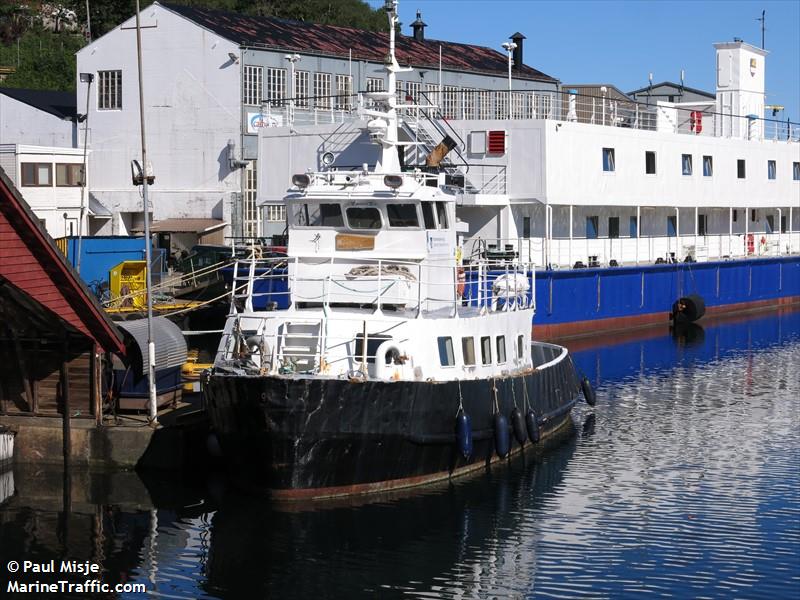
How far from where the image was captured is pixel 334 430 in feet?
71.4

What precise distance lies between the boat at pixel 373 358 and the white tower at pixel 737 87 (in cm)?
3988

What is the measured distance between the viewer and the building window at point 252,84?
54.8 meters

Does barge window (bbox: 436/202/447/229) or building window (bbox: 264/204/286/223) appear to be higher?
building window (bbox: 264/204/286/223)

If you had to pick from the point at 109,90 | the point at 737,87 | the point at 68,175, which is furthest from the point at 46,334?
the point at 737,87

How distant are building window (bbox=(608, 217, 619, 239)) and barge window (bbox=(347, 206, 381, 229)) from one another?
2921 centimetres

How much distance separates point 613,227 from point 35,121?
95.5 feet

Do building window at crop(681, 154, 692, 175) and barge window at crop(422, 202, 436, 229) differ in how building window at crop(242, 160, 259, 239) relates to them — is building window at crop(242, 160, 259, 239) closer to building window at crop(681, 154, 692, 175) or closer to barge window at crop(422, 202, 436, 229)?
building window at crop(681, 154, 692, 175)

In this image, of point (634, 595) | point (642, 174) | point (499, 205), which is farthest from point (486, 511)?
point (642, 174)

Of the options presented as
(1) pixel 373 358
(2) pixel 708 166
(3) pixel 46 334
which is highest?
(2) pixel 708 166

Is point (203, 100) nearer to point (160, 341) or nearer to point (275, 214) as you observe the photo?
point (275, 214)

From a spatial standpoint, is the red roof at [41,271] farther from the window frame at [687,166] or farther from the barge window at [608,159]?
the window frame at [687,166]

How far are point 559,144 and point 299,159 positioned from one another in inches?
400

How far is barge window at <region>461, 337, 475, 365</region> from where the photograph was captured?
2437 cm

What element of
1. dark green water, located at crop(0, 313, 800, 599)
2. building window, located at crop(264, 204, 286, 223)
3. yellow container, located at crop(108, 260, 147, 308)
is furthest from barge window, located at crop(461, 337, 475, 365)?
building window, located at crop(264, 204, 286, 223)
